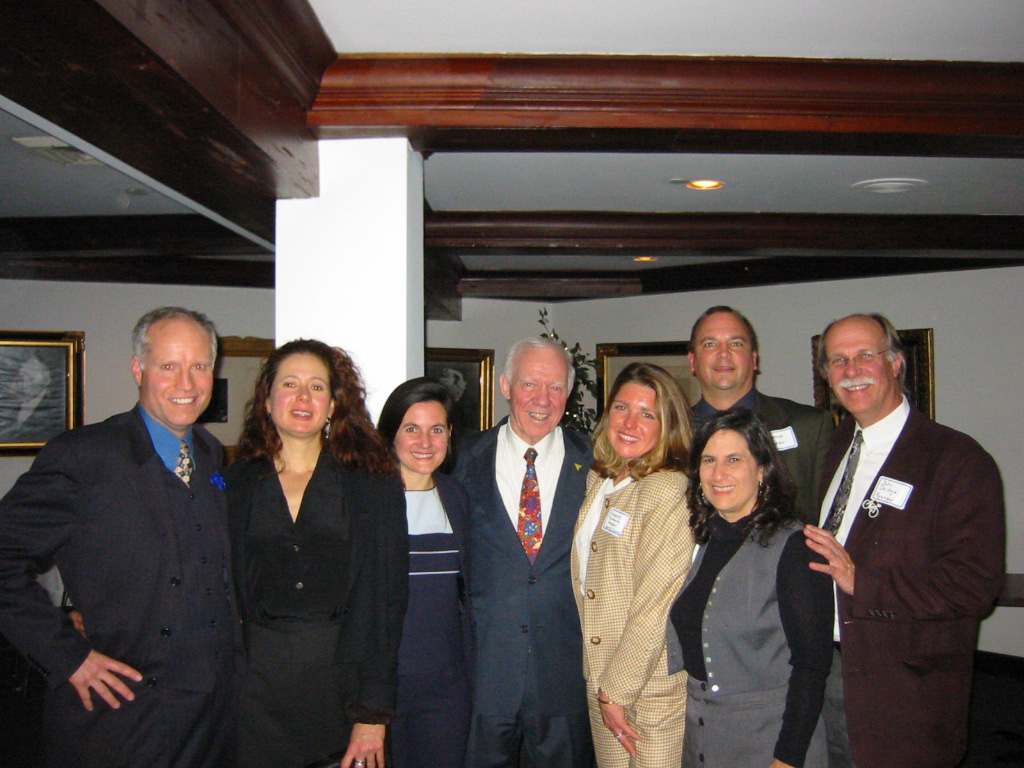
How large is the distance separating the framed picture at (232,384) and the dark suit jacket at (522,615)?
4232 millimetres

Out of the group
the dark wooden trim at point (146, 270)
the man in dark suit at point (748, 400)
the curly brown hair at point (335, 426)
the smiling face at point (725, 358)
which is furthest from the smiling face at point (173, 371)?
the dark wooden trim at point (146, 270)

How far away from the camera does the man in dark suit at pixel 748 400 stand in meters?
2.83

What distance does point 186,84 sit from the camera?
5.61 feet

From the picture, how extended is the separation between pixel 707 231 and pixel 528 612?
118 inches

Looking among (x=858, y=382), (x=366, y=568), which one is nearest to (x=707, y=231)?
(x=858, y=382)

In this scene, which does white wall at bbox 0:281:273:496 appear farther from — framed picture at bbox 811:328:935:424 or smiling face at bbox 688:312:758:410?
framed picture at bbox 811:328:935:424

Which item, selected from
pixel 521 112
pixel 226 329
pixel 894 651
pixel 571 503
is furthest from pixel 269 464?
pixel 226 329

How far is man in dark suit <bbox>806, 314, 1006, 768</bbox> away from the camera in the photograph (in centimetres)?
213

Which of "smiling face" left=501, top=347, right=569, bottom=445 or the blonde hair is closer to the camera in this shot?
the blonde hair

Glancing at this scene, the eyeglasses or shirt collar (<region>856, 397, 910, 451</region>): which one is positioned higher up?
the eyeglasses

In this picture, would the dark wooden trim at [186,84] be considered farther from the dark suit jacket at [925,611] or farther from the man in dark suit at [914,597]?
the dark suit jacket at [925,611]

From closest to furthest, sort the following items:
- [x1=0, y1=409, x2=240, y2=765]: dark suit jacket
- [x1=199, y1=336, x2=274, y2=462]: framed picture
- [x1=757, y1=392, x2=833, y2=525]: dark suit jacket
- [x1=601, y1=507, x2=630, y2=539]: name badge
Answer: [x1=0, y1=409, x2=240, y2=765]: dark suit jacket < [x1=601, y1=507, x2=630, y2=539]: name badge < [x1=757, y1=392, x2=833, y2=525]: dark suit jacket < [x1=199, y1=336, x2=274, y2=462]: framed picture

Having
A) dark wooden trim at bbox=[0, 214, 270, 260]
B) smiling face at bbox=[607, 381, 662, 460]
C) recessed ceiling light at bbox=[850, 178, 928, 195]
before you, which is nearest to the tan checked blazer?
smiling face at bbox=[607, 381, 662, 460]

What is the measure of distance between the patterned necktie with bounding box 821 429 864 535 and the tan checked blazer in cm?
49
